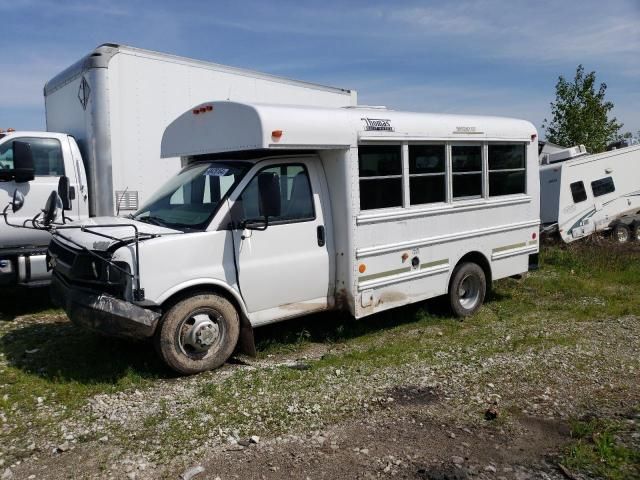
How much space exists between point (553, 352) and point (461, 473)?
291 centimetres

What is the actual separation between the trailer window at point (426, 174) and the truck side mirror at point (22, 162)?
4.70 m

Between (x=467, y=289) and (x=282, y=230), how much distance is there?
328 cm

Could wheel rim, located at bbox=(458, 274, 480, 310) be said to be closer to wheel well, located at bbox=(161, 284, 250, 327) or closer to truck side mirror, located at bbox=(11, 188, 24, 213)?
wheel well, located at bbox=(161, 284, 250, 327)

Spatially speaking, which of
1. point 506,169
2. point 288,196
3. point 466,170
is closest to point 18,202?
point 288,196

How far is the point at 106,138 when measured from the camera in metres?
7.97

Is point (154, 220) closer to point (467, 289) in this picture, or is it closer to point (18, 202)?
point (18, 202)

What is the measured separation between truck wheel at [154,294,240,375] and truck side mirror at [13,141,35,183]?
3.48 metres

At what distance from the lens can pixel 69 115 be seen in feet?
28.7

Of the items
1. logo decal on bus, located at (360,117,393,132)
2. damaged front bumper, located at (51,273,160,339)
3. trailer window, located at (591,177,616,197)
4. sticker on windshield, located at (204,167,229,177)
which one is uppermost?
logo decal on bus, located at (360,117,393,132)

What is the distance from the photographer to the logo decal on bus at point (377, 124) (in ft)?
20.9

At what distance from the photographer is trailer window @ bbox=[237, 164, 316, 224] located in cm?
577

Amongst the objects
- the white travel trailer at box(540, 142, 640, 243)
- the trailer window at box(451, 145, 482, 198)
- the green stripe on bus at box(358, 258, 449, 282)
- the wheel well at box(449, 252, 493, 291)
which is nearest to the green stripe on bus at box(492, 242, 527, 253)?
the wheel well at box(449, 252, 493, 291)

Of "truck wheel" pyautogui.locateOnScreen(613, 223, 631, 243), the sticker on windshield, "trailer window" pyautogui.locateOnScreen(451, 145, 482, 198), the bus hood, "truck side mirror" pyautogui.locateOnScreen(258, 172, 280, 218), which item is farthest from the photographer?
"truck wheel" pyautogui.locateOnScreen(613, 223, 631, 243)

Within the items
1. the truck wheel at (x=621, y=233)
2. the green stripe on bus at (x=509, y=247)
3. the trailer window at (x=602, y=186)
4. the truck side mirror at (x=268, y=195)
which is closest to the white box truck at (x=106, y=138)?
the truck side mirror at (x=268, y=195)
